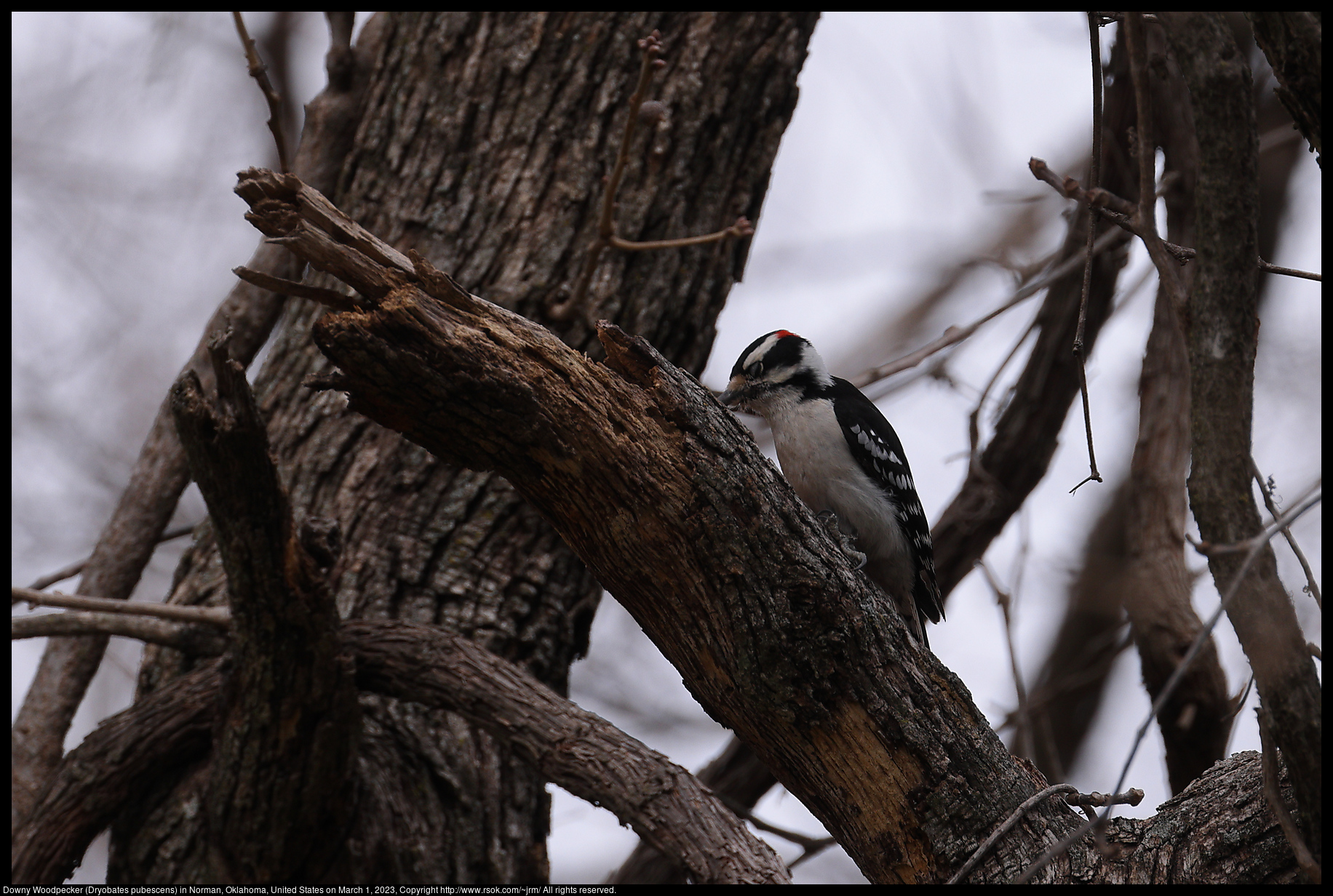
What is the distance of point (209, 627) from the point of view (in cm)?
368

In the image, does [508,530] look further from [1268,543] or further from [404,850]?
[1268,543]

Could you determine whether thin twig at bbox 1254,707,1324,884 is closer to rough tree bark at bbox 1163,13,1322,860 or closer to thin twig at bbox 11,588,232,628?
rough tree bark at bbox 1163,13,1322,860

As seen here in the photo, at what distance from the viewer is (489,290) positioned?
4297mm

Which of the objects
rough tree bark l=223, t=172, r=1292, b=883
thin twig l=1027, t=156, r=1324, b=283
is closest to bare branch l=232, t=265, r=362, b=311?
rough tree bark l=223, t=172, r=1292, b=883

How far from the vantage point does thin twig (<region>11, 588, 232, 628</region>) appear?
134 inches

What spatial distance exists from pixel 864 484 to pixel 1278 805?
228 cm

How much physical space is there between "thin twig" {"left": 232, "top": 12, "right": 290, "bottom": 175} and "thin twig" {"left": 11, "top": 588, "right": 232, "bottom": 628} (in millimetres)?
1636

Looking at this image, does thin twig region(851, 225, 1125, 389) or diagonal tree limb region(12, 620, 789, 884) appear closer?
diagonal tree limb region(12, 620, 789, 884)

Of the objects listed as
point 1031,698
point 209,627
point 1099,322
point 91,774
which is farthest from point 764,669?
point 1031,698

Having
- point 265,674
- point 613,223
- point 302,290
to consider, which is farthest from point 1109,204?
point 265,674

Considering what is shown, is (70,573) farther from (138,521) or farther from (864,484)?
(864,484)

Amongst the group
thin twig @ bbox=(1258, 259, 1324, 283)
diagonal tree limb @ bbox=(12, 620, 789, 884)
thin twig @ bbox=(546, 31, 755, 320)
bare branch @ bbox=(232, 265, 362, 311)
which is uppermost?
thin twig @ bbox=(546, 31, 755, 320)

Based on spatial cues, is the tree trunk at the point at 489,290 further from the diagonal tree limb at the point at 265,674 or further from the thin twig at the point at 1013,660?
the thin twig at the point at 1013,660

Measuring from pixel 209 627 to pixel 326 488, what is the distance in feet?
2.33
